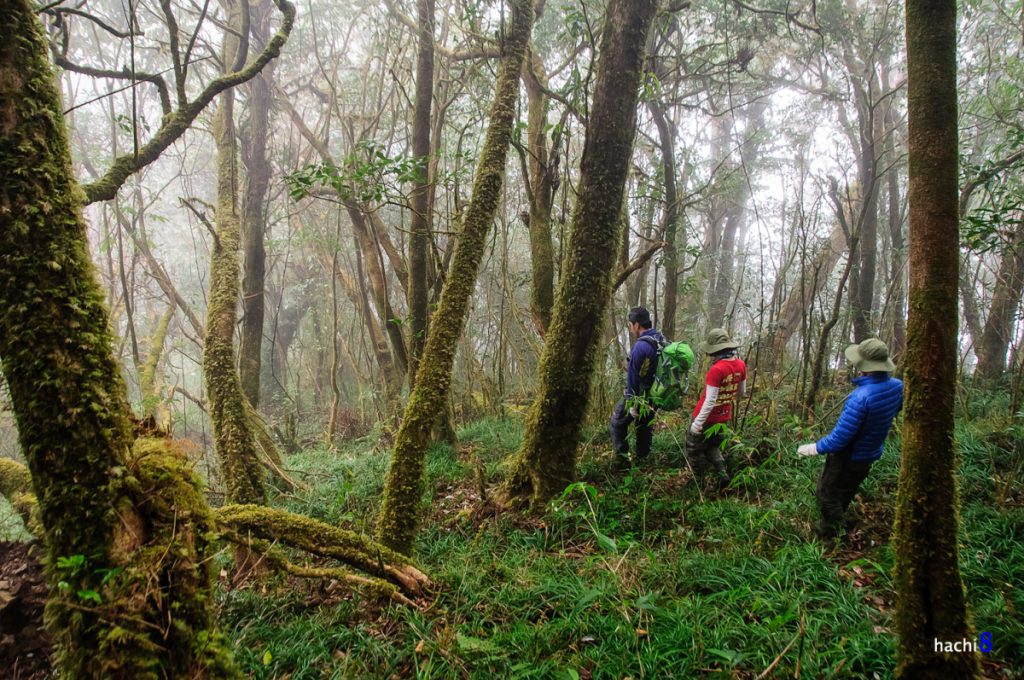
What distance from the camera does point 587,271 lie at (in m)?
4.57

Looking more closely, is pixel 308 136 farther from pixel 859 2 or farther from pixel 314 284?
pixel 859 2

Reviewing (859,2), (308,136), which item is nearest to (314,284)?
(308,136)

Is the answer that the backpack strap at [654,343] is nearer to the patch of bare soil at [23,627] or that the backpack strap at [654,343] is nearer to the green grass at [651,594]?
the green grass at [651,594]

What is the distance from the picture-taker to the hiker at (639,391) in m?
5.00

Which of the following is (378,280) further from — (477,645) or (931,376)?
(931,376)

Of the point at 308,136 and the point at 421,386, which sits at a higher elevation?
the point at 308,136

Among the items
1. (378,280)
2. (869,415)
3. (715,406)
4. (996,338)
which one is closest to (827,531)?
(869,415)

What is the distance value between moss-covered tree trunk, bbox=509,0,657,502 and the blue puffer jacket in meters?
2.12

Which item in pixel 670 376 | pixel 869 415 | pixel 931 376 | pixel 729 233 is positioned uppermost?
pixel 729 233

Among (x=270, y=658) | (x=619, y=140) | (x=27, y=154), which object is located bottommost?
(x=270, y=658)

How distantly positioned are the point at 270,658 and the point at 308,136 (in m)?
8.77

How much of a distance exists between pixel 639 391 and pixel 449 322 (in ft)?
7.93

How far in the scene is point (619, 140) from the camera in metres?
4.42

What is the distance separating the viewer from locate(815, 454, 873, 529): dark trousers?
3863 millimetres
